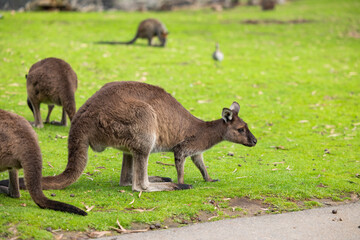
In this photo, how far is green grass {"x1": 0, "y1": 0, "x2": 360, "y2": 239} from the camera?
19.0ft

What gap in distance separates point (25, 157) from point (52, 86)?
4.22 meters

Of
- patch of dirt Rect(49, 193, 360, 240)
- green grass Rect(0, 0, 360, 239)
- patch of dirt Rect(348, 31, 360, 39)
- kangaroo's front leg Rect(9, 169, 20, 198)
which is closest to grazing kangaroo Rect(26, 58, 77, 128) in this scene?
green grass Rect(0, 0, 360, 239)

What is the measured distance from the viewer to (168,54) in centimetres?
1633

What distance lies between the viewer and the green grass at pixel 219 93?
5.79 meters

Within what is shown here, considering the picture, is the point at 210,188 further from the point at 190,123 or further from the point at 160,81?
the point at 160,81

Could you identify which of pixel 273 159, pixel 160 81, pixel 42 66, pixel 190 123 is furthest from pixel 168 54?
pixel 190 123

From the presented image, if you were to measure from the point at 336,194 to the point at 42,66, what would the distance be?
587cm

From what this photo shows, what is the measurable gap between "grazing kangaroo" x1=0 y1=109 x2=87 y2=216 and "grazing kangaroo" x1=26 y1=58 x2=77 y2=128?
372cm

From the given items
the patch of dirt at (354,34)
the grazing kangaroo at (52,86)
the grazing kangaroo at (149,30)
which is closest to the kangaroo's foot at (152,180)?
the grazing kangaroo at (52,86)

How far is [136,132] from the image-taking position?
5.88 metres

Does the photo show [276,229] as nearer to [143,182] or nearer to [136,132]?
[143,182]

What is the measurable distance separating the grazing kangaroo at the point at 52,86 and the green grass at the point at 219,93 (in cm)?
60

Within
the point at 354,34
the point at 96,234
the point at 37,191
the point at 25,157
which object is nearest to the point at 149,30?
the point at 354,34

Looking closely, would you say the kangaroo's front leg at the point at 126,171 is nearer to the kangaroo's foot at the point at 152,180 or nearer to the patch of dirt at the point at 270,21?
the kangaroo's foot at the point at 152,180
